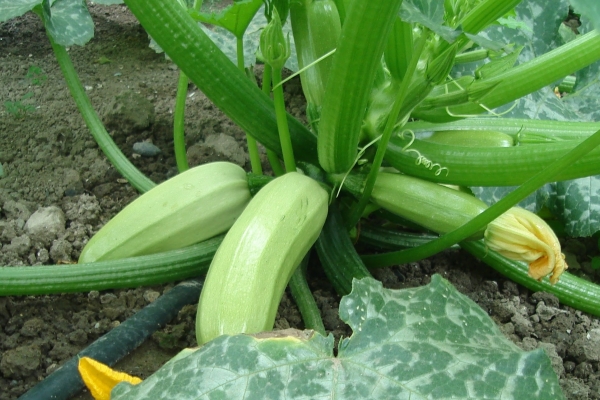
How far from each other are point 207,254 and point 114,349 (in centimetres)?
31

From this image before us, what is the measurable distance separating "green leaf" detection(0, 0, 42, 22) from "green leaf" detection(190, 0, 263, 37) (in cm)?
61

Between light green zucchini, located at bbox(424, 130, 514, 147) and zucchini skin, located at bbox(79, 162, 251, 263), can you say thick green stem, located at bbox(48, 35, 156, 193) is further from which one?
light green zucchini, located at bbox(424, 130, 514, 147)

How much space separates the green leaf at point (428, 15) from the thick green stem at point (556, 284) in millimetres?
708

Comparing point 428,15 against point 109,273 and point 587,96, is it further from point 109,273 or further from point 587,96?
point 587,96

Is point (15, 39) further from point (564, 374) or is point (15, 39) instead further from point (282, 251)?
point (564, 374)

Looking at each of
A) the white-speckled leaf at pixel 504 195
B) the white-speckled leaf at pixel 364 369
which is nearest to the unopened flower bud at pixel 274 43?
the white-speckled leaf at pixel 364 369

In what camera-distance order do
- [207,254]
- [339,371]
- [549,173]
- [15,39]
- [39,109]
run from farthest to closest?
[15,39] → [39,109] → [207,254] → [549,173] → [339,371]

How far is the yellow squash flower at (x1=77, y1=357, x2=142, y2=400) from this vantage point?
107 centimetres

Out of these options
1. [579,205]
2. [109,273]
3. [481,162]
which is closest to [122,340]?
[109,273]

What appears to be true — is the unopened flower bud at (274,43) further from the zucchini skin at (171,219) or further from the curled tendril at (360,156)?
the zucchini skin at (171,219)

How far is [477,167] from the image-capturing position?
1.46 metres

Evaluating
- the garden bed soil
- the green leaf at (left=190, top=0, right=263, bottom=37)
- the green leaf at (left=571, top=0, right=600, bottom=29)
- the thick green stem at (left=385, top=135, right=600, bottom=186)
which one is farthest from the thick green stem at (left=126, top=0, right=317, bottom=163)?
the green leaf at (left=571, top=0, right=600, bottom=29)

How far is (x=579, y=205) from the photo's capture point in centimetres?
178

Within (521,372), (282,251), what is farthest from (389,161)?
(521,372)
